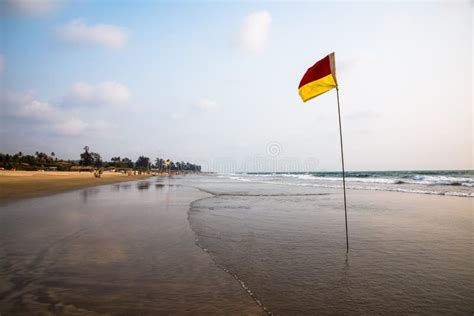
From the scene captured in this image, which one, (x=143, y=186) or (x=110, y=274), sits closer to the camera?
(x=110, y=274)

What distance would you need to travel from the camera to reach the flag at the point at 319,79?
708 cm

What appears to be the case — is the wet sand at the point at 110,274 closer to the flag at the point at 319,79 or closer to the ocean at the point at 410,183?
the flag at the point at 319,79

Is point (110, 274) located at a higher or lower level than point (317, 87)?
lower

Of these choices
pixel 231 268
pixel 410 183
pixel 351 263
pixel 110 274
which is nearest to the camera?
pixel 110 274

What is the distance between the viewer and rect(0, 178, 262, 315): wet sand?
10.5 feet

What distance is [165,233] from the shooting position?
713cm

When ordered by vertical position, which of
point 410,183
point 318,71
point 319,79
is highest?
point 318,71

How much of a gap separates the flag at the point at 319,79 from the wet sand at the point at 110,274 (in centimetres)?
543

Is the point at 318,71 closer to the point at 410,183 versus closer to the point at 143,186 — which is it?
the point at 143,186

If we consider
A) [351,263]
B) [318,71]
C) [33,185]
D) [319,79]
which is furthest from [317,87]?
[33,185]

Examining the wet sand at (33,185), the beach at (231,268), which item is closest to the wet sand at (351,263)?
the beach at (231,268)

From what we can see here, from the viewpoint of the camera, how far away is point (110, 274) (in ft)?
13.7

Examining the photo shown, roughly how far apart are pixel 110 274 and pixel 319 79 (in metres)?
7.01

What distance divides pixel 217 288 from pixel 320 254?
2674mm
